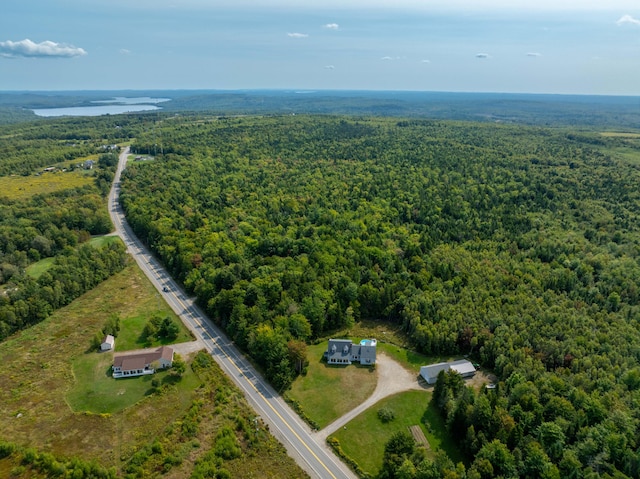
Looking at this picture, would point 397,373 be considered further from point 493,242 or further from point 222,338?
point 493,242

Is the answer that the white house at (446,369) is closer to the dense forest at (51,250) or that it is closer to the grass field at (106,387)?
the grass field at (106,387)

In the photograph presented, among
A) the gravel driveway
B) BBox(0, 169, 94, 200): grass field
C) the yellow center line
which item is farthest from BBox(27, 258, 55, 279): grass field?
the gravel driveway

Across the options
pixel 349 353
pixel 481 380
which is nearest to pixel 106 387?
pixel 349 353

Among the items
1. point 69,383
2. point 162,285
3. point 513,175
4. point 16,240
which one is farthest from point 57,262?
point 513,175

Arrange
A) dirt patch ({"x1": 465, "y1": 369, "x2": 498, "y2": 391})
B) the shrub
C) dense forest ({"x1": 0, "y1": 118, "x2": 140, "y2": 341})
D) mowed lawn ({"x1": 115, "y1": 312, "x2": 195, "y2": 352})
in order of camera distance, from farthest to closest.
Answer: dense forest ({"x1": 0, "y1": 118, "x2": 140, "y2": 341}) → mowed lawn ({"x1": 115, "y1": 312, "x2": 195, "y2": 352}) → dirt patch ({"x1": 465, "y1": 369, "x2": 498, "y2": 391}) → the shrub

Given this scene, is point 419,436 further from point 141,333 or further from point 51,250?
point 51,250

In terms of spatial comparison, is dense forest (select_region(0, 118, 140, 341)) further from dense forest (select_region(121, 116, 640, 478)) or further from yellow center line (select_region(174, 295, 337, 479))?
yellow center line (select_region(174, 295, 337, 479))
